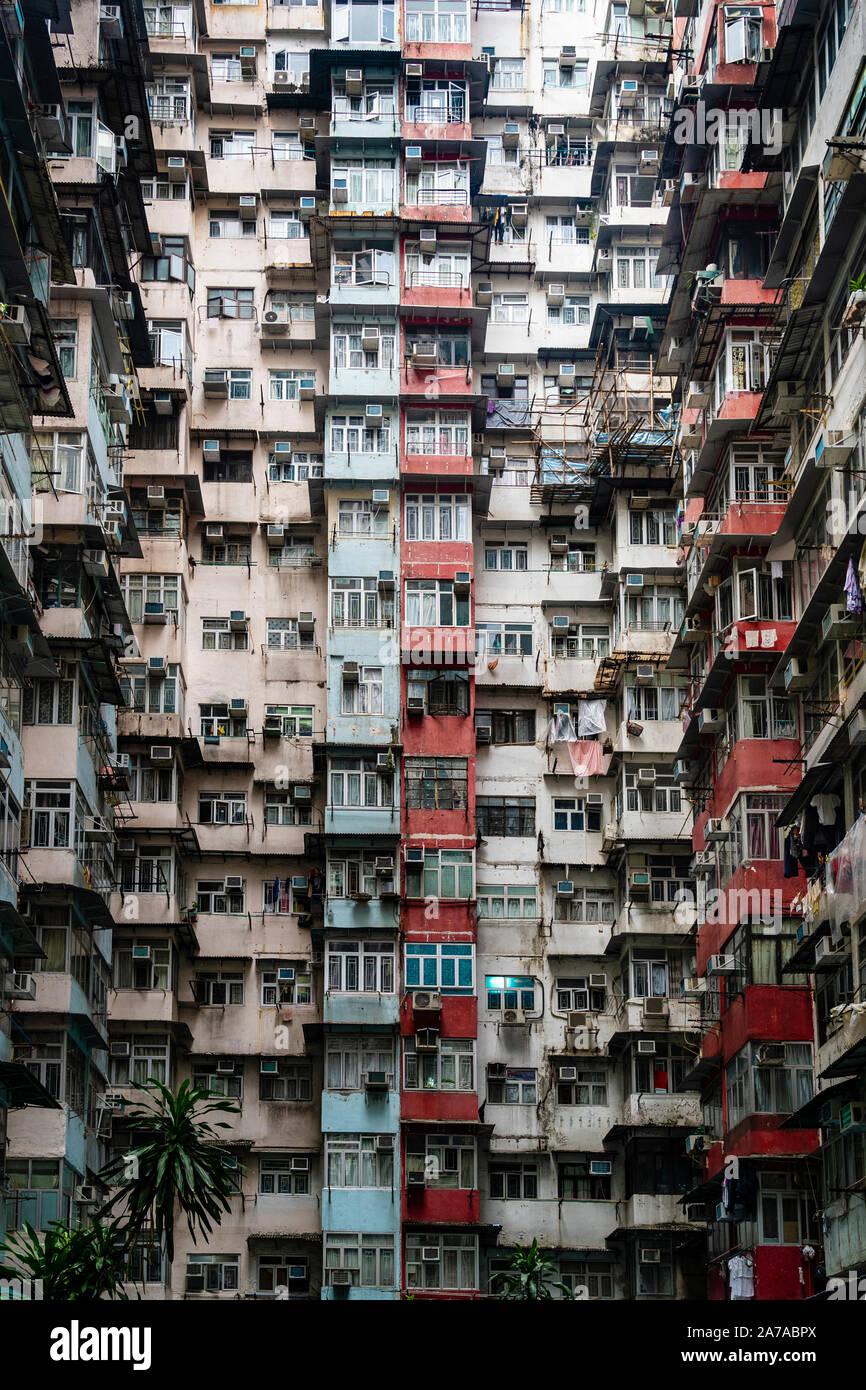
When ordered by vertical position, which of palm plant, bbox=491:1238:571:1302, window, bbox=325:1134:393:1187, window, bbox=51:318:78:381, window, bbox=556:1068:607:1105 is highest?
window, bbox=51:318:78:381

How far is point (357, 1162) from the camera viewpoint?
45094 mm

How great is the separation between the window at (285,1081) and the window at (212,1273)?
3684mm

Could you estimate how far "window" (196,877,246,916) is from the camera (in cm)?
4906

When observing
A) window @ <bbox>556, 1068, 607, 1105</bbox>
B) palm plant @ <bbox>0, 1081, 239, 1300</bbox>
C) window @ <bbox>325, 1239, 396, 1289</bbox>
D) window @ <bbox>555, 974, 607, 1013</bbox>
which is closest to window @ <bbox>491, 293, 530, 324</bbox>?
window @ <bbox>555, 974, 607, 1013</bbox>

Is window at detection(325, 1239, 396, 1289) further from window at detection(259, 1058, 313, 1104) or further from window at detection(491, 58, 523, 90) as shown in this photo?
window at detection(491, 58, 523, 90)

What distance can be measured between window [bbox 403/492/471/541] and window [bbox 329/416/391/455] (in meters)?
1.56

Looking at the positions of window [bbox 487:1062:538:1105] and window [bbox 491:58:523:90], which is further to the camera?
window [bbox 491:58:523:90]

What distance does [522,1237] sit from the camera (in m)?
46.6

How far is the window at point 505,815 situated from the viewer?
49.8 metres

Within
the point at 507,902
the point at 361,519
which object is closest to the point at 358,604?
the point at 361,519

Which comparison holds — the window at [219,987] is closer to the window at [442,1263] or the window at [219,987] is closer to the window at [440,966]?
the window at [440,966]

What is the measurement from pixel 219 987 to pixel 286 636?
882 centimetres

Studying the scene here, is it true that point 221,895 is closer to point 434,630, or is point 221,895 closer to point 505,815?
point 505,815

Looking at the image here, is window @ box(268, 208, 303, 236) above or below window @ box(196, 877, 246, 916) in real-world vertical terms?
above
